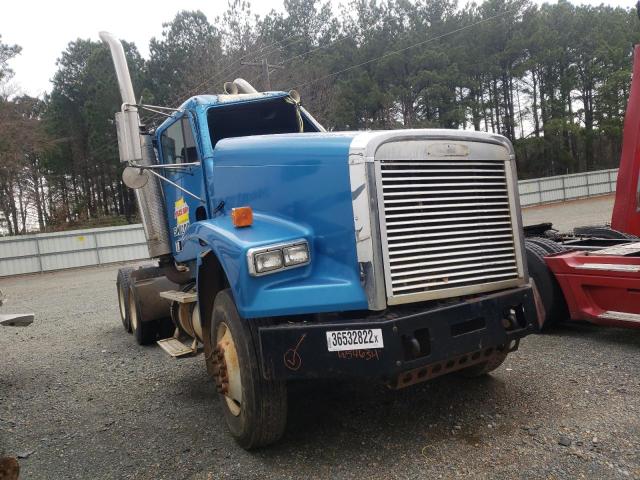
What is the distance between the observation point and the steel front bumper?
2932 millimetres

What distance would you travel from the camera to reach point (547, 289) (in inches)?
213

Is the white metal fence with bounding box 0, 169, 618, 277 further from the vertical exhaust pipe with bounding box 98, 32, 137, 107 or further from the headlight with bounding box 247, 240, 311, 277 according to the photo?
the headlight with bounding box 247, 240, 311, 277

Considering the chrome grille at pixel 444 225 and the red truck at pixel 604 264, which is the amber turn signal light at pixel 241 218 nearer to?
the chrome grille at pixel 444 225

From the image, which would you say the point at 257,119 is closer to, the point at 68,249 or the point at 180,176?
the point at 180,176

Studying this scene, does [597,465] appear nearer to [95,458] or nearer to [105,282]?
[95,458]

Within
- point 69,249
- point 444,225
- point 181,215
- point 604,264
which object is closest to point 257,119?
point 181,215

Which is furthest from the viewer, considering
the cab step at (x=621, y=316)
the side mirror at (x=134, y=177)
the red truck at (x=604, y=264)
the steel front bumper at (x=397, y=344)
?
the red truck at (x=604, y=264)

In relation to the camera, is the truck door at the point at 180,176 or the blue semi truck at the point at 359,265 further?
the truck door at the point at 180,176

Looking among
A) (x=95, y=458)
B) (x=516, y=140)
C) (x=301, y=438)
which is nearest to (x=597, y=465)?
(x=301, y=438)

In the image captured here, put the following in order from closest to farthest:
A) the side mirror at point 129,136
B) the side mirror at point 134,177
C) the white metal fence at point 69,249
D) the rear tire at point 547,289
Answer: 1. the side mirror at point 129,136
2. the side mirror at point 134,177
3. the rear tire at point 547,289
4. the white metal fence at point 69,249

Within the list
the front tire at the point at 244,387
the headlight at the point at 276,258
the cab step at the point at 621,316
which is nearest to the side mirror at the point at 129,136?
the front tire at the point at 244,387

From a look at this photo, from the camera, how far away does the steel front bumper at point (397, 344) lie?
2.93 m

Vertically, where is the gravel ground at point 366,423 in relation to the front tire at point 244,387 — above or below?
below

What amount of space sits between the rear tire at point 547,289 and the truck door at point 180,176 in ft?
11.1
